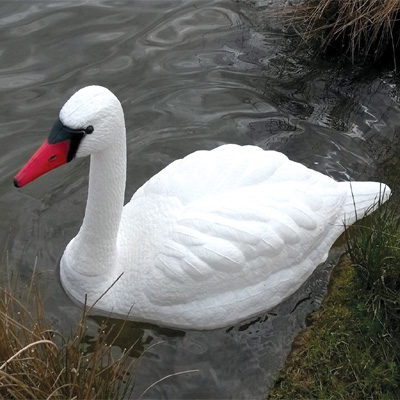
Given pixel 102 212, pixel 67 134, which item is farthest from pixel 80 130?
pixel 102 212

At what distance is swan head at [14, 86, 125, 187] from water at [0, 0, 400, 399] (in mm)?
1270

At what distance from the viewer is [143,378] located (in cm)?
449

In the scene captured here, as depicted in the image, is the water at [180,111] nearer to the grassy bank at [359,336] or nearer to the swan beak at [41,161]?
the grassy bank at [359,336]

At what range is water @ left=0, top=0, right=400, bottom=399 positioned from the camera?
476 centimetres

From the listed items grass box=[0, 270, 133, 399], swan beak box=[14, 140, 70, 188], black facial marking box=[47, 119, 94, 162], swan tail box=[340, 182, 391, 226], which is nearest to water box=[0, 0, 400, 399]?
swan tail box=[340, 182, 391, 226]

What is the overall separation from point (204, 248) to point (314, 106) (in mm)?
2936

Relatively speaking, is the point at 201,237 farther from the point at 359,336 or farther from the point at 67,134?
the point at 359,336

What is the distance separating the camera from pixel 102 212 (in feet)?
14.6

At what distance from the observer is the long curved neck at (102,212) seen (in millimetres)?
4273

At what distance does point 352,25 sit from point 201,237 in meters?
3.53

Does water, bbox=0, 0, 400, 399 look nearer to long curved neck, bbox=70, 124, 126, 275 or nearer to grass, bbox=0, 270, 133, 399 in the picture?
long curved neck, bbox=70, 124, 126, 275

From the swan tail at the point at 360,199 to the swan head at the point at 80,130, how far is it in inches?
75.0

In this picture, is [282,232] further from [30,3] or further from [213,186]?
[30,3]

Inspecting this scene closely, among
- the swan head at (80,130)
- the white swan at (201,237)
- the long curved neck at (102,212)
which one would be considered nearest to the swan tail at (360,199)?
the white swan at (201,237)
